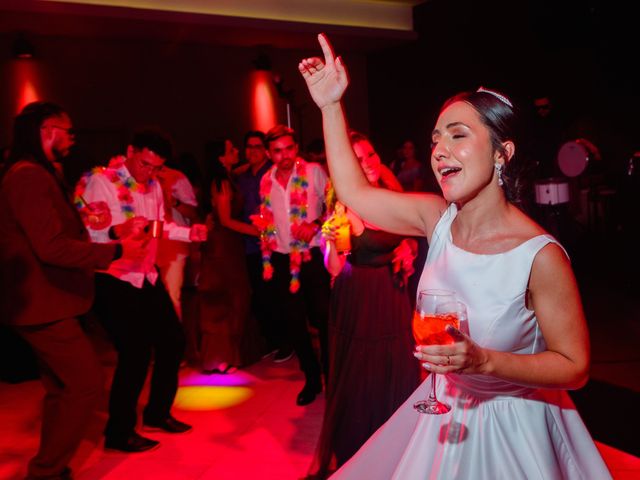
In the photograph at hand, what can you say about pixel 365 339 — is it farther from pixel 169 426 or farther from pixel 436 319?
pixel 436 319

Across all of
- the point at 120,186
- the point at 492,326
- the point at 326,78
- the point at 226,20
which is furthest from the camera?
the point at 226,20

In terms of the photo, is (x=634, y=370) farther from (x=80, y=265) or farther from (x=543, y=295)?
(x=80, y=265)

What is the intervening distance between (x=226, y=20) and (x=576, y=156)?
16.9 feet

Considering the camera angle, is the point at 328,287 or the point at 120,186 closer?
the point at 120,186

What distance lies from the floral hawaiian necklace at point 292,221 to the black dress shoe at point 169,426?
3.56ft

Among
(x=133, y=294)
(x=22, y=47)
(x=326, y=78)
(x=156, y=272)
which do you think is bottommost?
(x=133, y=294)

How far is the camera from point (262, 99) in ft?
33.0

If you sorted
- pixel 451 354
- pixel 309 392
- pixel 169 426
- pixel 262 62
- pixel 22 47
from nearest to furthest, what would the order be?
pixel 451 354 → pixel 169 426 → pixel 309 392 → pixel 22 47 → pixel 262 62

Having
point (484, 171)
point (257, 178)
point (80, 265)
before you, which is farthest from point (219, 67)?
point (484, 171)

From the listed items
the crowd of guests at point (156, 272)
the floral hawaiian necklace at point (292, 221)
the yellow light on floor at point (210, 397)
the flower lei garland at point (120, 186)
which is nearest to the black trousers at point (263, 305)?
the crowd of guests at point (156, 272)

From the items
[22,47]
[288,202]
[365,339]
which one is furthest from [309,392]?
[22,47]

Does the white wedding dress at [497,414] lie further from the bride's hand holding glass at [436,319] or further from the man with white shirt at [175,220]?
the man with white shirt at [175,220]

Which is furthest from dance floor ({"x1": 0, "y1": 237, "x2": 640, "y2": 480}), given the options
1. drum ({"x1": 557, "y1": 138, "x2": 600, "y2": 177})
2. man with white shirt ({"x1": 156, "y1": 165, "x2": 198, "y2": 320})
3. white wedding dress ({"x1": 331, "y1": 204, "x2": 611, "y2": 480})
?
drum ({"x1": 557, "y1": 138, "x2": 600, "y2": 177})

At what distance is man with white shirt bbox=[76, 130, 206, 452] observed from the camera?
3.17 m
